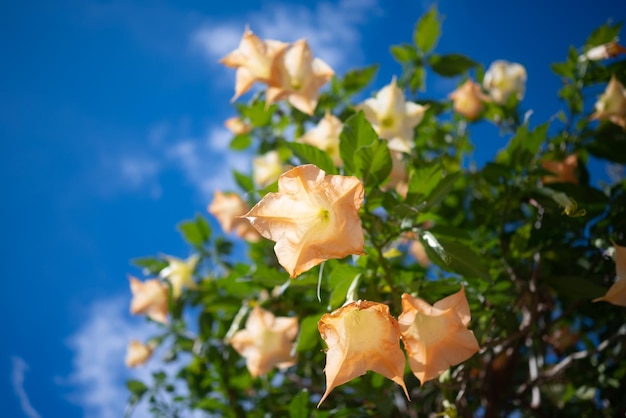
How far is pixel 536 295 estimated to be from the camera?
4.99ft

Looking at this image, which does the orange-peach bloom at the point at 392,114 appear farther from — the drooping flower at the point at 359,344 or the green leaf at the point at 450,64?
the drooping flower at the point at 359,344

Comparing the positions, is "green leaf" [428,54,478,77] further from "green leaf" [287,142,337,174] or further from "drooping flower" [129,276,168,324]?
"drooping flower" [129,276,168,324]

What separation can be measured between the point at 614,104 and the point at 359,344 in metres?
1.47

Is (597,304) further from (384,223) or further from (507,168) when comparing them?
(384,223)

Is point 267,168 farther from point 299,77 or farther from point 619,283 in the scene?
point 619,283

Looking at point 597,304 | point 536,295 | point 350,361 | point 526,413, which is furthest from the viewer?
→ point 526,413

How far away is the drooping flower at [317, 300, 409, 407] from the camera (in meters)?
0.85

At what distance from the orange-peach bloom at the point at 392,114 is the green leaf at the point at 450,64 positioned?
49 centimetres

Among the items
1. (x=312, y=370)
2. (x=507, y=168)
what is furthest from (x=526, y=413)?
(x=507, y=168)

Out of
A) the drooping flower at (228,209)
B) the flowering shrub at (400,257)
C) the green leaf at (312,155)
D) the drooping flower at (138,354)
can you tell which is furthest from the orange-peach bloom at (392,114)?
the drooping flower at (138,354)

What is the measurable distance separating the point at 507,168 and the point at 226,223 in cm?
126

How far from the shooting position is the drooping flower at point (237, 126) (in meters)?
2.31

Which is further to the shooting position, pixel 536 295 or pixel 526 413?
pixel 526 413

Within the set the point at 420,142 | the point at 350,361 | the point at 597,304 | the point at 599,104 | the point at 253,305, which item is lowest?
the point at 350,361
